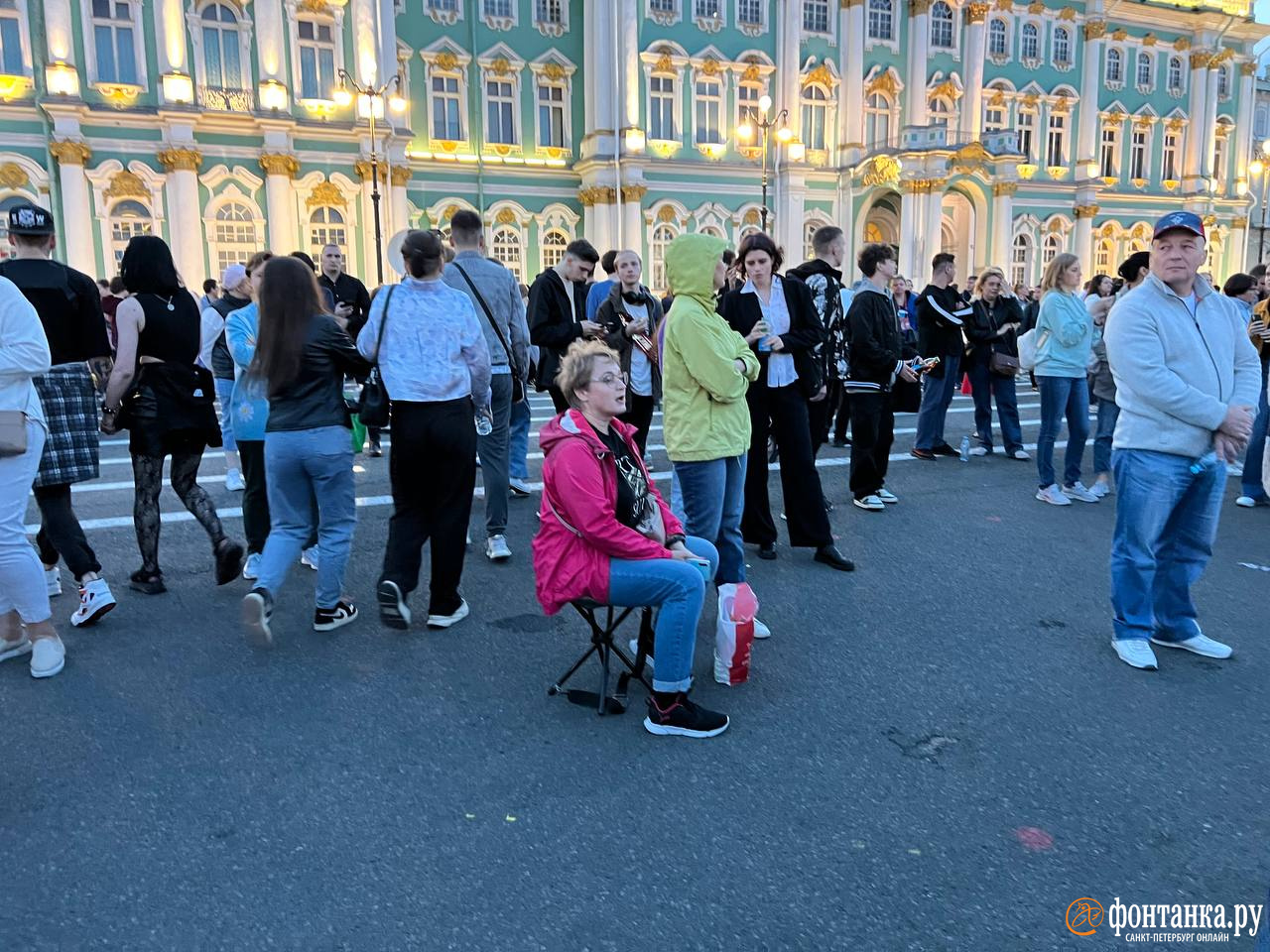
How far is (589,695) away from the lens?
390 cm

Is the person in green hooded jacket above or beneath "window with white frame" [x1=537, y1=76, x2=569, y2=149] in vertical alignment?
beneath

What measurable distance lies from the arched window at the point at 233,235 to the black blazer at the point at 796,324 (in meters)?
26.9

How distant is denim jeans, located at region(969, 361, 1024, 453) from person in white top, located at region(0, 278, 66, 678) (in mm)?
8871

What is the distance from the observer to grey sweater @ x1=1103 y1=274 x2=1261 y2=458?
4160mm

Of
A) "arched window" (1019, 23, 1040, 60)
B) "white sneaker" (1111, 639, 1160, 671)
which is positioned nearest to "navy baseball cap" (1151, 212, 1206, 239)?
"white sneaker" (1111, 639, 1160, 671)

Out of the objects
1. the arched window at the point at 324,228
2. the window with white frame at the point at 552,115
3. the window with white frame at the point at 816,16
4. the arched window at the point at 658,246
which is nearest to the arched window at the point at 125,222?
the arched window at the point at 324,228

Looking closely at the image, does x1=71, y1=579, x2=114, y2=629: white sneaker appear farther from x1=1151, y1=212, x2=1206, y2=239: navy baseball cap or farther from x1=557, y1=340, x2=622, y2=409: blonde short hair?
x1=1151, y1=212, x2=1206, y2=239: navy baseball cap

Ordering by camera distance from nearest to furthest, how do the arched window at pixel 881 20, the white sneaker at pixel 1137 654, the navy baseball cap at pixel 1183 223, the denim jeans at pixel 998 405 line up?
the navy baseball cap at pixel 1183 223 < the white sneaker at pixel 1137 654 < the denim jeans at pixel 998 405 < the arched window at pixel 881 20

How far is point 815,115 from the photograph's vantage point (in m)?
36.7

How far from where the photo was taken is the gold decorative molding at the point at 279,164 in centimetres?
2858

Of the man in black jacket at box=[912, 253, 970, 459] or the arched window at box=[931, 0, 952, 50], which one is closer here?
the man in black jacket at box=[912, 253, 970, 459]

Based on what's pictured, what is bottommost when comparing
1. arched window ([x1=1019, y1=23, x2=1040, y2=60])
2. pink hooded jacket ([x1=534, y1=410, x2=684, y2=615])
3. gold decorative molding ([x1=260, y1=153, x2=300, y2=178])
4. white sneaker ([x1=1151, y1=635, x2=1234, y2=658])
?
white sneaker ([x1=1151, y1=635, x2=1234, y2=658])

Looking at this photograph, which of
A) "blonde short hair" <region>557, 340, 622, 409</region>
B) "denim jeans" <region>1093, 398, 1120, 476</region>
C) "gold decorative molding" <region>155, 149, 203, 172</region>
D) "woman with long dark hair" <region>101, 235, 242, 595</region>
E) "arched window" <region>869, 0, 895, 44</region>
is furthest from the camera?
"arched window" <region>869, 0, 895, 44</region>

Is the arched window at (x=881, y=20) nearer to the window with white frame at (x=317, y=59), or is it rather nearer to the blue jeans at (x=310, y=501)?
the window with white frame at (x=317, y=59)
